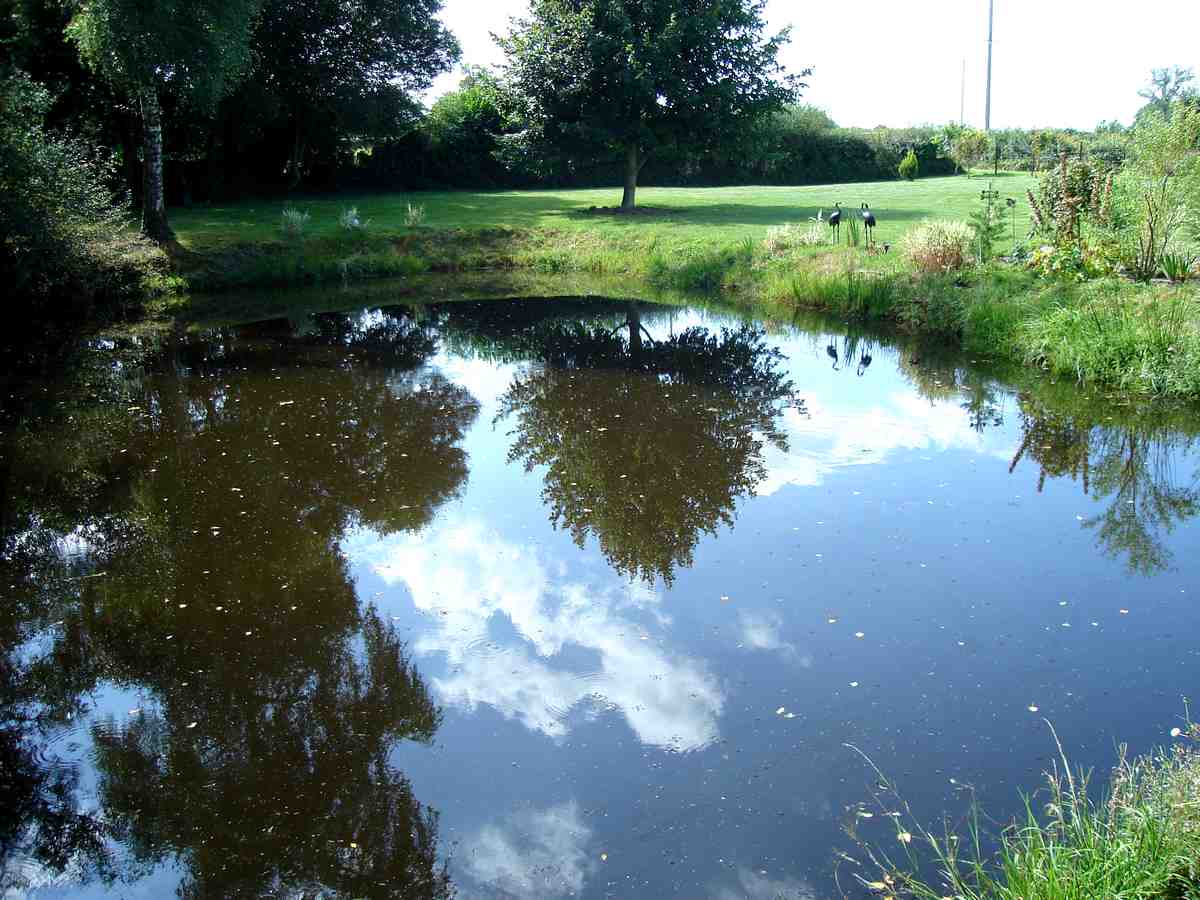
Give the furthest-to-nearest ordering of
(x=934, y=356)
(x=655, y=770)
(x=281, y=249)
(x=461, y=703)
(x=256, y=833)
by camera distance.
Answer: (x=281, y=249) < (x=934, y=356) < (x=461, y=703) < (x=655, y=770) < (x=256, y=833)

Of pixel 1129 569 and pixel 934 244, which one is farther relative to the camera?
pixel 934 244

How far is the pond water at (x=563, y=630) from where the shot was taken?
208 inches

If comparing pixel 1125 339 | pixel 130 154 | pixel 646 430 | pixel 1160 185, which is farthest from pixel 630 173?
pixel 646 430

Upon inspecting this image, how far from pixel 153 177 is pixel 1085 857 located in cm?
2279

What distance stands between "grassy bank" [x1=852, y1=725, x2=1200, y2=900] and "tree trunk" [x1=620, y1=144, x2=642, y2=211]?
85.5ft

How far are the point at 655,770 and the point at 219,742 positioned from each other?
2.68 meters

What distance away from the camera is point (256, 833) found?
529cm

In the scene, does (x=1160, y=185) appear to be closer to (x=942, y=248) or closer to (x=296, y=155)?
(x=942, y=248)

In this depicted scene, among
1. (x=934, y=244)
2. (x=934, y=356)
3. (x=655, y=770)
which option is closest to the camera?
(x=655, y=770)

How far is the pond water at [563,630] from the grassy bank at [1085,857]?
25 cm

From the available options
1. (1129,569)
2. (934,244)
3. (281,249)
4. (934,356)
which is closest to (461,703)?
(1129,569)

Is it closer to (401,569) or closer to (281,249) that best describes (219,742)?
(401,569)

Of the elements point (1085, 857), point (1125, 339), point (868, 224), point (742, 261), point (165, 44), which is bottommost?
point (1085, 857)

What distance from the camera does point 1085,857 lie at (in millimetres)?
4336
